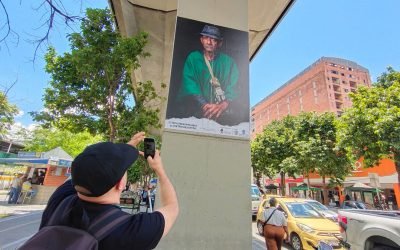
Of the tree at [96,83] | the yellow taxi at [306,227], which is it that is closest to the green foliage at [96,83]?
the tree at [96,83]

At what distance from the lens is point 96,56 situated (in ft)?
23.6

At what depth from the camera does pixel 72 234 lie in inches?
39.8

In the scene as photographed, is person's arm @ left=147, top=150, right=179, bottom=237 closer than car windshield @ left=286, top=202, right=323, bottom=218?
Yes

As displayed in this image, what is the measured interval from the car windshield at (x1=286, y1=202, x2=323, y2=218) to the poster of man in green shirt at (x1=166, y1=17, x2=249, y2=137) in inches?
214

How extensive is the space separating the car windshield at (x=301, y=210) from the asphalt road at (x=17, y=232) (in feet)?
3.79

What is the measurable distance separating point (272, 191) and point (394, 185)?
20.4 m

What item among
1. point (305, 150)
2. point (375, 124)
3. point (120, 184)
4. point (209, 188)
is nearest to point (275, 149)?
point (305, 150)

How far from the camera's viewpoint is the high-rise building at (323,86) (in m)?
51.8

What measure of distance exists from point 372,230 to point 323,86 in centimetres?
5358

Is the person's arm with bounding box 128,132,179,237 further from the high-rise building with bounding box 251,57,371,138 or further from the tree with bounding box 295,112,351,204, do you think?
the high-rise building with bounding box 251,57,371,138

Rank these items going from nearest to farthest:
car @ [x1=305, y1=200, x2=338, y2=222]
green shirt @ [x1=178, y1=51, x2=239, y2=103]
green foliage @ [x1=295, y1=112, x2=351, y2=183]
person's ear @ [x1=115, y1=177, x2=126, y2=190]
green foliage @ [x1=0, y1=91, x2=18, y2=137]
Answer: person's ear @ [x1=115, y1=177, x2=126, y2=190] → green shirt @ [x1=178, y1=51, x2=239, y2=103] → car @ [x1=305, y1=200, x2=338, y2=222] → green foliage @ [x1=0, y1=91, x2=18, y2=137] → green foliage @ [x1=295, y1=112, x2=351, y2=183]

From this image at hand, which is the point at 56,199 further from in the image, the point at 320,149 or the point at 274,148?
the point at 274,148

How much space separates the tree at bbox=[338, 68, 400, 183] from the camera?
13.1 m

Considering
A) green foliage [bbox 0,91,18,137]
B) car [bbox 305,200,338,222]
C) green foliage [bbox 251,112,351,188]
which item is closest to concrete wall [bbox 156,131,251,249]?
car [bbox 305,200,338,222]
